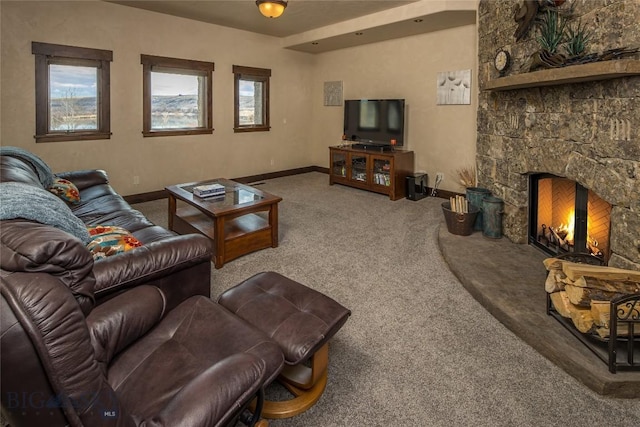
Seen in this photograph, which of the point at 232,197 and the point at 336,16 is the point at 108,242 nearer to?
the point at 232,197

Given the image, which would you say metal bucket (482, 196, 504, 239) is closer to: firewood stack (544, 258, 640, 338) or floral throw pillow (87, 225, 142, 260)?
firewood stack (544, 258, 640, 338)

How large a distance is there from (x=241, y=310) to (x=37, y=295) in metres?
1.01

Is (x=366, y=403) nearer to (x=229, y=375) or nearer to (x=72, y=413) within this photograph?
(x=229, y=375)

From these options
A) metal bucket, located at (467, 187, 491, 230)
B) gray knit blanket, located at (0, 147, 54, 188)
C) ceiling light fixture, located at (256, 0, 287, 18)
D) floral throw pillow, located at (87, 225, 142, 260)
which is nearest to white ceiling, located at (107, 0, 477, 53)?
ceiling light fixture, located at (256, 0, 287, 18)

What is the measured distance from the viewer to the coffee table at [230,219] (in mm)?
3383

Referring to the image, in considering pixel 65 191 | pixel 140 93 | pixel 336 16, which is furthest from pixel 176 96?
pixel 65 191

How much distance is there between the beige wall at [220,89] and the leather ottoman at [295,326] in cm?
434

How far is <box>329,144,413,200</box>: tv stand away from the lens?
5902 millimetres

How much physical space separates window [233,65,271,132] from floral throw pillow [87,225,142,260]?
4.70 meters

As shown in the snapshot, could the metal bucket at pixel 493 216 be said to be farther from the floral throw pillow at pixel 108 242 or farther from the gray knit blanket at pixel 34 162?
the gray knit blanket at pixel 34 162

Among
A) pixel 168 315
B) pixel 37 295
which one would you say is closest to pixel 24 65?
pixel 168 315

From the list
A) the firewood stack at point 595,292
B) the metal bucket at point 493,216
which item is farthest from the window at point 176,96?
A: the firewood stack at point 595,292

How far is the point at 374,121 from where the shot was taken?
6406 mm

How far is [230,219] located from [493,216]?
8.42ft
